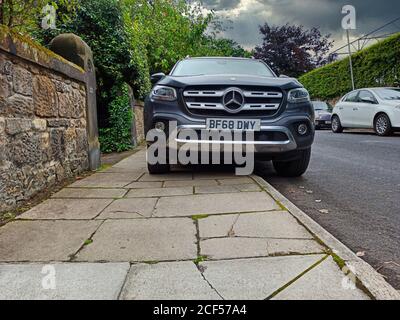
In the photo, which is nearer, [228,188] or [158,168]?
[228,188]

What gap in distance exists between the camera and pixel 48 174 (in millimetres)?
3438

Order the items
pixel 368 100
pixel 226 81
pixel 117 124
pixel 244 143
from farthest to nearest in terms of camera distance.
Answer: pixel 368 100 → pixel 117 124 → pixel 226 81 → pixel 244 143

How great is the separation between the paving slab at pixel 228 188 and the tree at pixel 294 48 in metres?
30.9

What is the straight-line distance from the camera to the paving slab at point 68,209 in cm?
264

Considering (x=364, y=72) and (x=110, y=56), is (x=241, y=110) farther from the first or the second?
(x=364, y=72)

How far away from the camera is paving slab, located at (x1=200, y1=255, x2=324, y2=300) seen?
1501 mm

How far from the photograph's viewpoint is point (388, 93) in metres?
10.5

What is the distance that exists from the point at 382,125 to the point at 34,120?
384 inches

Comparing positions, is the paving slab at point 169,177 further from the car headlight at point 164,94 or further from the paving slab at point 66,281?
the paving slab at point 66,281

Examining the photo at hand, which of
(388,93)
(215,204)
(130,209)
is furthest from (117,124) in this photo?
(388,93)

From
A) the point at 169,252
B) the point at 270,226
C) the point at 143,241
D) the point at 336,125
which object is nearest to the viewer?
the point at 169,252

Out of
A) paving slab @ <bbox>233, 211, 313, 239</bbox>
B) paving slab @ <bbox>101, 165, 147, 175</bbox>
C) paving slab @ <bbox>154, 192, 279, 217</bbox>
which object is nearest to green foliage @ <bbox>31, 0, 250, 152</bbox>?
paving slab @ <bbox>101, 165, 147, 175</bbox>

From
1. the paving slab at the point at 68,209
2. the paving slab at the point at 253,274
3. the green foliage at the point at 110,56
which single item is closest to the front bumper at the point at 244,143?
the paving slab at the point at 68,209

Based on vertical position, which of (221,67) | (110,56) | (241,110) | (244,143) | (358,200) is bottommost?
(358,200)
